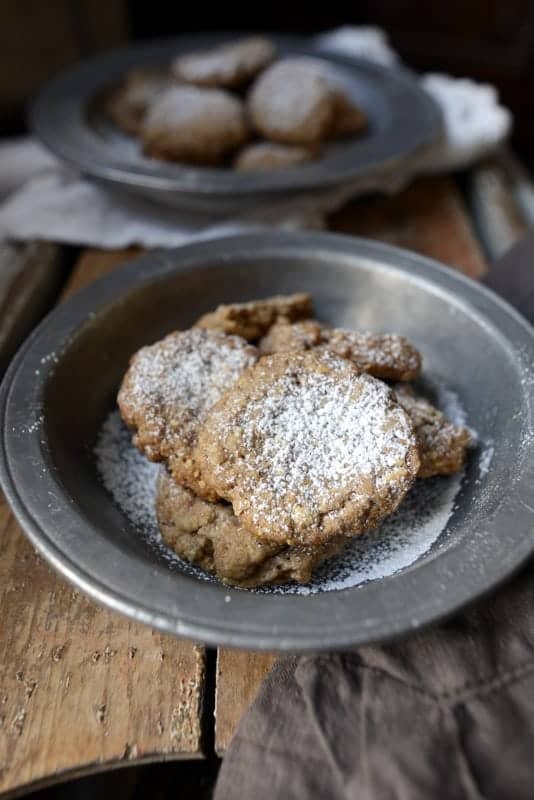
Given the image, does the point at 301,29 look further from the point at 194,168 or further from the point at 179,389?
the point at 179,389

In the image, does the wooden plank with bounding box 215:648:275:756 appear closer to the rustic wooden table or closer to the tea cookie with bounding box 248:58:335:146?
the rustic wooden table

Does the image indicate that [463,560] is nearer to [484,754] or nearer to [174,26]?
[484,754]

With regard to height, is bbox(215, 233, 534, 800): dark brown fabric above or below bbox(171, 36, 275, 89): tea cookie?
below

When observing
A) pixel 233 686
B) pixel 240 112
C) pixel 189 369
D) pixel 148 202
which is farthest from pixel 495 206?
pixel 233 686

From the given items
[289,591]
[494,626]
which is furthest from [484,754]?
[289,591]

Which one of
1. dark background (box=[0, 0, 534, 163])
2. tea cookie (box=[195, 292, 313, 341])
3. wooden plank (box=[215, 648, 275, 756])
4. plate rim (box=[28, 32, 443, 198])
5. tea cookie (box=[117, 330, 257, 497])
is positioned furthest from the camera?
dark background (box=[0, 0, 534, 163])

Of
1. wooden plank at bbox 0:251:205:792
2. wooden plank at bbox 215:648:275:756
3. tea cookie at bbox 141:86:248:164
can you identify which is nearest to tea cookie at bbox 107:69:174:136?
tea cookie at bbox 141:86:248:164
